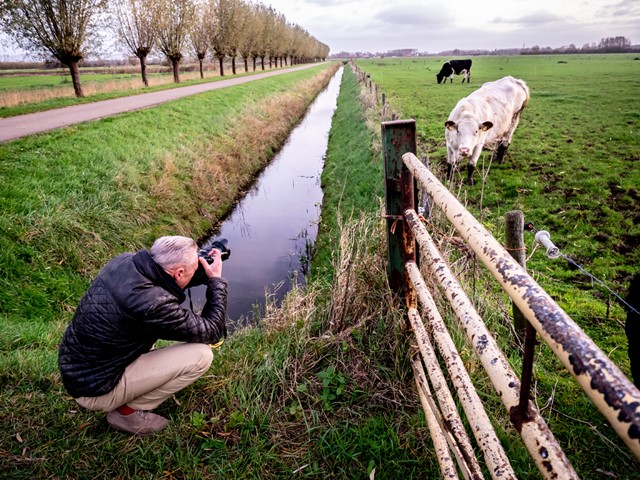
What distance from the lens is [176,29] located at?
24828 millimetres

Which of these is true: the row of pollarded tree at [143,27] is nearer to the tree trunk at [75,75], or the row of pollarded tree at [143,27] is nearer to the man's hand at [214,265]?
the tree trunk at [75,75]

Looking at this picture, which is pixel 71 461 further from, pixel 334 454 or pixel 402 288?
pixel 402 288

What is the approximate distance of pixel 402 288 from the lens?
274 centimetres

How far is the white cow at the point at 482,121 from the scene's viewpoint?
7.75m

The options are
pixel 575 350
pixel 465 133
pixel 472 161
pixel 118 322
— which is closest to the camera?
pixel 575 350

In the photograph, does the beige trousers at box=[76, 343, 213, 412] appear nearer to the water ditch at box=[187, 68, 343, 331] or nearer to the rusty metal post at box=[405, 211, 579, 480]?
the water ditch at box=[187, 68, 343, 331]

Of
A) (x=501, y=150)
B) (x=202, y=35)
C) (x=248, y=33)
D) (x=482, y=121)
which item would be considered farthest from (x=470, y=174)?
(x=248, y=33)

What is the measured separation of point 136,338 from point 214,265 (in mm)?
737

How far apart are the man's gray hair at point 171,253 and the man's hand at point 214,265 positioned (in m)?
0.41

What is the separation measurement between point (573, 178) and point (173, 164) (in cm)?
864

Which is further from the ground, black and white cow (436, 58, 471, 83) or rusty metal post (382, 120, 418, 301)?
black and white cow (436, 58, 471, 83)

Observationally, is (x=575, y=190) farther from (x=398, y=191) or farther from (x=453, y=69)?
(x=453, y=69)

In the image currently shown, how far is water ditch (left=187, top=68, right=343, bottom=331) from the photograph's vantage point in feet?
21.0

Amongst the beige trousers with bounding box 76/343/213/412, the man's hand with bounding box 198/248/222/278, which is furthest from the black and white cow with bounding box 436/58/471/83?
the beige trousers with bounding box 76/343/213/412
